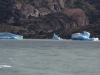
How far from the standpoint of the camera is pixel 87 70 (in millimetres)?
55250

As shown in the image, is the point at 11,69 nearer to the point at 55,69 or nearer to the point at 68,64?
the point at 55,69

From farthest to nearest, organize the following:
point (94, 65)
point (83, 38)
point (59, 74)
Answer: point (83, 38) → point (94, 65) → point (59, 74)

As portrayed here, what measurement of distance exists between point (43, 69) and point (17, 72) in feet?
14.5

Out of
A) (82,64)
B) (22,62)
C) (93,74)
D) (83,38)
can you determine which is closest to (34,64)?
(22,62)

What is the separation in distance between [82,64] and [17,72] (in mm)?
13685

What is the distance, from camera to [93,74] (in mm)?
51406

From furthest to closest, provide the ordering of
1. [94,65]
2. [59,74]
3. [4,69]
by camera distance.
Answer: [94,65] < [4,69] < [59,74]

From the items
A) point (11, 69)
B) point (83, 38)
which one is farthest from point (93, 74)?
point (83, 38)

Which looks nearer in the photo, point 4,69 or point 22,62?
point 4,69

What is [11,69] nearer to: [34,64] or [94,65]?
[34,64]

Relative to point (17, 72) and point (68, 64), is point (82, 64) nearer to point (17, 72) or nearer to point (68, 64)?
point (68, 64)

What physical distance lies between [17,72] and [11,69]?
8.58 ft

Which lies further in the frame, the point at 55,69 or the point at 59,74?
the point at 55,69

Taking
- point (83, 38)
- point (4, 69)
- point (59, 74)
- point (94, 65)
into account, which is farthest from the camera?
point (83, 38)
